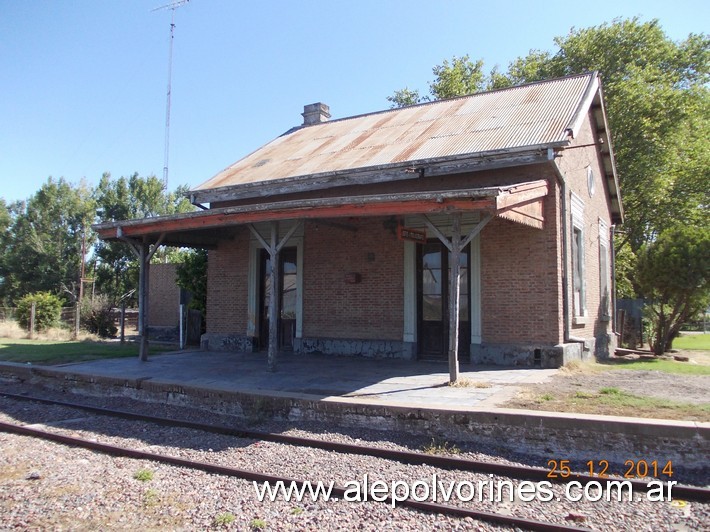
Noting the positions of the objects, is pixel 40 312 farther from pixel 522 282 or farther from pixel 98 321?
pixel 522 282

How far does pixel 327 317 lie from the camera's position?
12.6m

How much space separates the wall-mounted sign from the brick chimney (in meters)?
9.78

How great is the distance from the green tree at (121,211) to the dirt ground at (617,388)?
1357 inches

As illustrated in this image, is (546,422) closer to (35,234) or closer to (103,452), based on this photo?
(103,452)

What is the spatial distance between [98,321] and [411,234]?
16161 mm

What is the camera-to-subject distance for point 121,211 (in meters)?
A: 38.6

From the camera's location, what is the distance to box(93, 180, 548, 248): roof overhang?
7.61 meters

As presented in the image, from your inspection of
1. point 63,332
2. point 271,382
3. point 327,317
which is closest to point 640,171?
point 327,317

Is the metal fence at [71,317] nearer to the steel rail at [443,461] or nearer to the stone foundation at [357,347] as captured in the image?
the stone foundation at [357,347]

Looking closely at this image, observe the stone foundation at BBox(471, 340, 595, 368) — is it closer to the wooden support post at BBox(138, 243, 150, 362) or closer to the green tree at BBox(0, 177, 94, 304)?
the wooden support post at BBox(138, 243, 150, 362)

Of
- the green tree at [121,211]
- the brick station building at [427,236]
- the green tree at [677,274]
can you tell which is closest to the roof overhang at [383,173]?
the brick station building at [427,236]

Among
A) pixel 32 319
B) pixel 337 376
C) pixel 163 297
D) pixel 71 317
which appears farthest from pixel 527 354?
pixel 71 317

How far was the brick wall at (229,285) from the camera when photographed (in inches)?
551

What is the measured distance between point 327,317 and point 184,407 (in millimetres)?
4471
